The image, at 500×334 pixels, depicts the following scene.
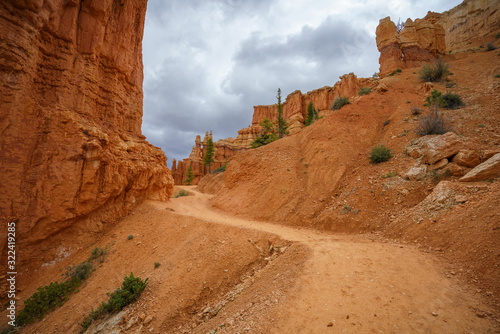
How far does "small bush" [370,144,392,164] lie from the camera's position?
1178 centimetres

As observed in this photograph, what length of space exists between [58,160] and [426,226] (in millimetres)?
14774

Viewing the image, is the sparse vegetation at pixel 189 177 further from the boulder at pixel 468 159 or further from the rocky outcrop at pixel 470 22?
the rocky outcrop at pixel 470 22

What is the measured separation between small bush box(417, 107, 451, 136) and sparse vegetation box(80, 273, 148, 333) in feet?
51.0

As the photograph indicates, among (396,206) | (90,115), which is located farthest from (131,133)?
(396,206)

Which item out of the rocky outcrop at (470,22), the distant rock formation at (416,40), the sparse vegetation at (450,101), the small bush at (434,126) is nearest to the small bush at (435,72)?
the distant rock formation at (416,40)

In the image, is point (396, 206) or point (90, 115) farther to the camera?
point (90, 115)

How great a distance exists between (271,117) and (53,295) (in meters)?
59.0

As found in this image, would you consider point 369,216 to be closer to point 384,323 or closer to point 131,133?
point 384,323

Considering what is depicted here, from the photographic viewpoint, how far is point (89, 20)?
10.7 m

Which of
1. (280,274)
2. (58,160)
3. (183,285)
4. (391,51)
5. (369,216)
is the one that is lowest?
(183,285)

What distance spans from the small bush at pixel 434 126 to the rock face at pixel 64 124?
1686 cm

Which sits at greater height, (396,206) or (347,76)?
(347,76)

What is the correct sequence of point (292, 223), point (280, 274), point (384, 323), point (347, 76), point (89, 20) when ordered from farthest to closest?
point (347, 76), point (292, 223), point (89, 20), point (280, 274), point (384, 323)

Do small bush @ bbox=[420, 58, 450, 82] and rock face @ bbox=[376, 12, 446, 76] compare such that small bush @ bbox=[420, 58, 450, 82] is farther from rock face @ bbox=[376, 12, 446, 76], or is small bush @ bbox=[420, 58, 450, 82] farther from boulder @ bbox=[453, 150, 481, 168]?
boulder @ bbox=[453, 150, 481, 168]
